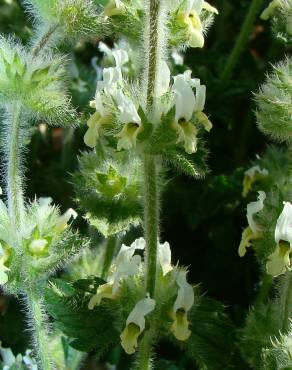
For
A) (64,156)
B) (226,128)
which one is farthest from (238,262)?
(64,156)

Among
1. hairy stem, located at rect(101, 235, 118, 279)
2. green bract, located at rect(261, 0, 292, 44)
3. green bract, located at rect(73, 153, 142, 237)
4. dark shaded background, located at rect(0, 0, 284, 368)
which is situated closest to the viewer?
green bract, located at rect(261, 0, 292, 44)

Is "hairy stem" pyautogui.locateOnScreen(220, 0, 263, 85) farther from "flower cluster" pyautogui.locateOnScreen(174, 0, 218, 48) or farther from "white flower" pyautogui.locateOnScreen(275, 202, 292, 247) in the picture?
"white flower" pyautogui.locateOnScreen(275, 202, 292, 247)

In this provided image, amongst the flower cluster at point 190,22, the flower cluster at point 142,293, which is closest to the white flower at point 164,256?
the flower cluster at point 142,293

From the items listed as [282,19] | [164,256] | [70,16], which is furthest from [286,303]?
[70,16]

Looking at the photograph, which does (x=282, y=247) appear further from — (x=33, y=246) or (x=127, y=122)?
(x=33, y=246)

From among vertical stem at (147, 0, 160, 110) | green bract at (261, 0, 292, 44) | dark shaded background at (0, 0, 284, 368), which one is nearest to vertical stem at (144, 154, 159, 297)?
vertical stem at (147, 0, 160, 110)

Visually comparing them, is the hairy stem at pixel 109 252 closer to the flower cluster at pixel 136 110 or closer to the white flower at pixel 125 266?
the white flower at pixel 125 266
